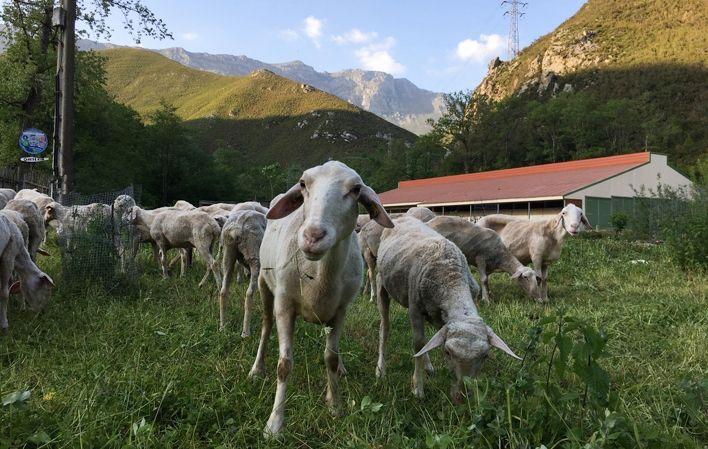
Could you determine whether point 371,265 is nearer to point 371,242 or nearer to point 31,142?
point 371,242

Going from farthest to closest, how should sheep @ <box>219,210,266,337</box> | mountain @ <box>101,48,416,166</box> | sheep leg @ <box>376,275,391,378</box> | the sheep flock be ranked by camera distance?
mountain @ <box>101,48,416,166</box>, sheep @ <box>219,210,266,337</box>, sheep leg @ <box>376,275,391,378</box>, the sheep flock

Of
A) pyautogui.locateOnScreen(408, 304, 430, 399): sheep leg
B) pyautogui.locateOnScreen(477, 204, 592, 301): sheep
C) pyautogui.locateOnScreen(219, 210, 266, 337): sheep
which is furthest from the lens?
pyautogui.locateOnScreen(477, 204, 592, 301): sheep

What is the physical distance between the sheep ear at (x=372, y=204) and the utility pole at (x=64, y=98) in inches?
376

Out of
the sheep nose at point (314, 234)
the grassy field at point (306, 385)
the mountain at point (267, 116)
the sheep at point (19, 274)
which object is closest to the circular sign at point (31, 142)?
the grassy field at point (306, 385)

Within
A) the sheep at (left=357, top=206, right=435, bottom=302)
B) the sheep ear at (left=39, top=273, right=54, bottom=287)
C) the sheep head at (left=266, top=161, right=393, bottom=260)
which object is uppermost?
the sheep head at (left=266, top=161, right=393, bottom=260)

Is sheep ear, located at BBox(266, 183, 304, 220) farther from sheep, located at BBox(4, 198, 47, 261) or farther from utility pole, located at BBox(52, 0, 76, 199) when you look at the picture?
utility pole, located at BBox(52, 0, 76, 199)

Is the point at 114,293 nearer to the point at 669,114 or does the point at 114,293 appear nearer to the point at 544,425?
the point at 544,425

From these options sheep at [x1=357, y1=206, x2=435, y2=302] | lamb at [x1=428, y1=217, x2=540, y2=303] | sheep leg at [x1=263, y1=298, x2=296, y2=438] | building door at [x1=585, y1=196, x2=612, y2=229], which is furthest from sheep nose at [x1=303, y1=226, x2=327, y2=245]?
building door at [x1=585, y1=196, x2=612, y2=229]

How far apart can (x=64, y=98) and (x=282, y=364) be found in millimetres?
9934

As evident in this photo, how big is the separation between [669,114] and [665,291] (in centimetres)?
7106

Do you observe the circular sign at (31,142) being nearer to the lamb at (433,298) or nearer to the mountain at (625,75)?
the lamb at (433,298)

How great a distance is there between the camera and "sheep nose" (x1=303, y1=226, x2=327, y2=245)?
270 centimetres

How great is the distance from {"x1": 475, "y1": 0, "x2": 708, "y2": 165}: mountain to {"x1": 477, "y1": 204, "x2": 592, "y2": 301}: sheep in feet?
171

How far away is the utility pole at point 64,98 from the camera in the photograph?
10.5m
